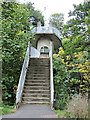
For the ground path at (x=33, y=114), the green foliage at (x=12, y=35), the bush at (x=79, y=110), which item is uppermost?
the green foliage at (x=12, y=35)

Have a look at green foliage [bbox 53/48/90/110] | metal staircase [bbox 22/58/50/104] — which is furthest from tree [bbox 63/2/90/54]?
metal staircase [bbox 22/58/50/104]

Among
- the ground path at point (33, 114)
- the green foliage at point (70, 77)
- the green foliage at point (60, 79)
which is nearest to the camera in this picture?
the ground path at point (33, 114)

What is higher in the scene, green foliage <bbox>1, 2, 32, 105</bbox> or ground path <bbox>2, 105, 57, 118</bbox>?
green foliage <bbox>1, 2, 32, 105</bbox>

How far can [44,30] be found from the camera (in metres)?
13.8

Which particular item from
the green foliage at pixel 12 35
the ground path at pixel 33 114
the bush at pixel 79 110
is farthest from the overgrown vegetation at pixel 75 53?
the green foliage at pixel 12 35

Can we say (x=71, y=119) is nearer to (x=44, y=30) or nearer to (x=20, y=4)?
(x=20, y=4)

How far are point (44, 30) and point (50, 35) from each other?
93 centimetres

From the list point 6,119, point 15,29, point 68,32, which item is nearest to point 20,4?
point 15,29

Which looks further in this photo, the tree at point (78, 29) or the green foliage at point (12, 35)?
the tree at point (78, 29)

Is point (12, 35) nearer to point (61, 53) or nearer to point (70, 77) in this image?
point (70, 77)

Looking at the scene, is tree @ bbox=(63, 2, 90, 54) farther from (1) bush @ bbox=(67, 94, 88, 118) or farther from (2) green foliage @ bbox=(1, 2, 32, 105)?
(1) bush @ bbox=(67, 94, 88, 118)

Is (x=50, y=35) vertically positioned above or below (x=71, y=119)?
above

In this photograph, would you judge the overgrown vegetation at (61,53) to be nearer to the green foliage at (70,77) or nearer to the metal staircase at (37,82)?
the green foliage at (70,77)

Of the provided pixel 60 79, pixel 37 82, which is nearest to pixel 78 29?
pixel 60 79
